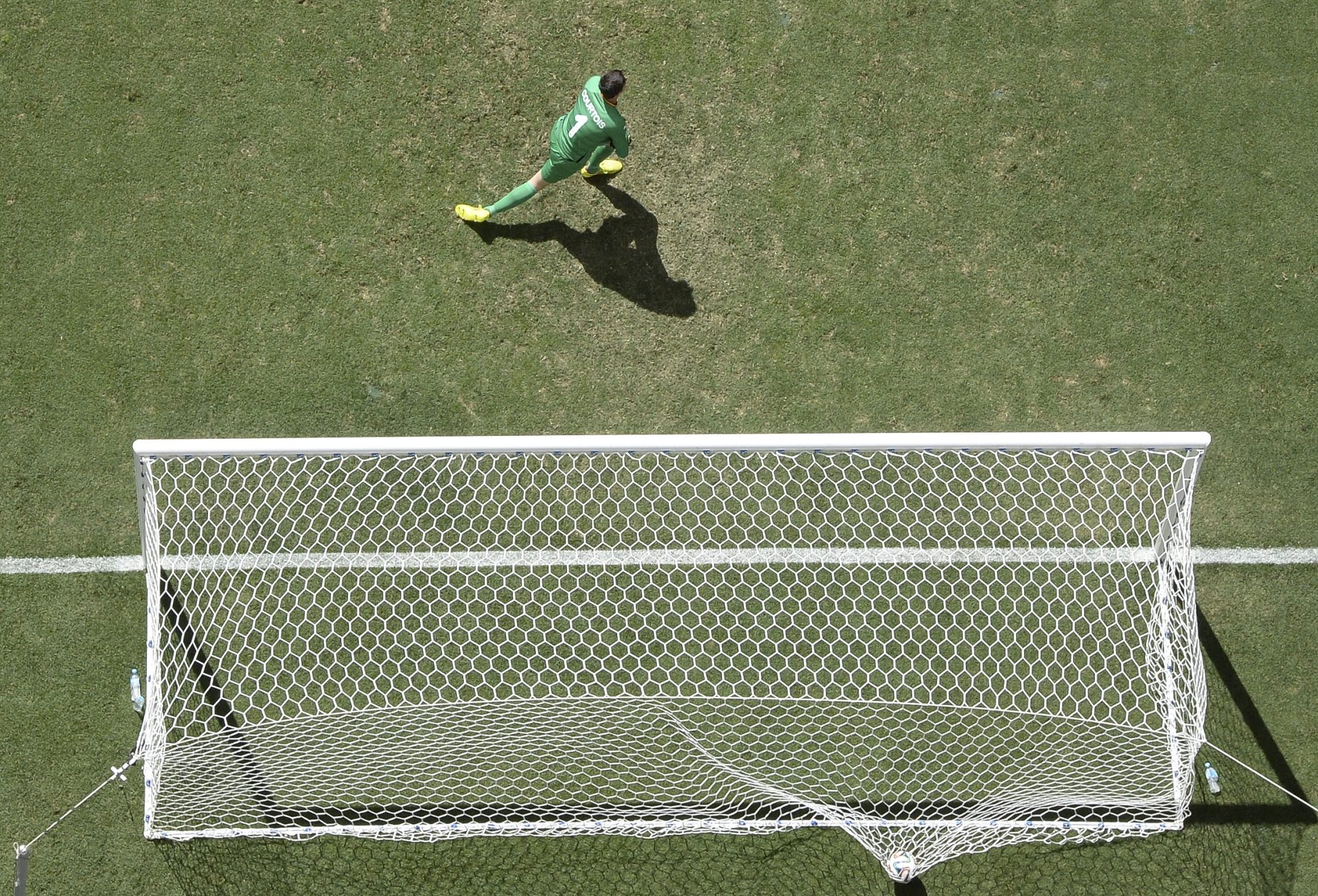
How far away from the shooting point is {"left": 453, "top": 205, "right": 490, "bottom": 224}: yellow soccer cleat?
563cm

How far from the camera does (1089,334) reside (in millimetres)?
5734

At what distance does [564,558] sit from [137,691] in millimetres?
2311

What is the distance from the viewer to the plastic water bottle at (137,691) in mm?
5363

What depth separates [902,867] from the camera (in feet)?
16.8

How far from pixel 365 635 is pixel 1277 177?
18.4 feet

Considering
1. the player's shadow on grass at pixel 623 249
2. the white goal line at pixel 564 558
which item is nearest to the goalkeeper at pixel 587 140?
the player's shadow on grass at pixel 623 249

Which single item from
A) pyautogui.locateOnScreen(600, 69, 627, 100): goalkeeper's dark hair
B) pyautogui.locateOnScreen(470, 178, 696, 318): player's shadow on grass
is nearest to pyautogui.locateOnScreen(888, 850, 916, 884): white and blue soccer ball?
pyautogui.locateOnScreen(470, 178, 696, 318): player's shadow on grass

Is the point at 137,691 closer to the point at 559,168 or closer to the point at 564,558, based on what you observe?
the point at 564,558

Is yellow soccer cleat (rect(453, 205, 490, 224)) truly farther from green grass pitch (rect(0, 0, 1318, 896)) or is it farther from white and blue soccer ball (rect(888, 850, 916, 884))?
white and blue soccer ball (rect(888, 850, 916, 884))

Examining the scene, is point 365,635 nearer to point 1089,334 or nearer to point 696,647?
point 696,647

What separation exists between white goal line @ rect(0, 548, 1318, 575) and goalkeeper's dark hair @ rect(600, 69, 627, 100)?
231cm

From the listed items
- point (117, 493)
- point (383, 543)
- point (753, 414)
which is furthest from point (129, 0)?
point (753, 414)

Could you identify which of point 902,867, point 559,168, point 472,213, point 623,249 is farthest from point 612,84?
point 902,867

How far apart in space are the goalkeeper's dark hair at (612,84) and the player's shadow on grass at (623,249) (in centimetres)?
81
